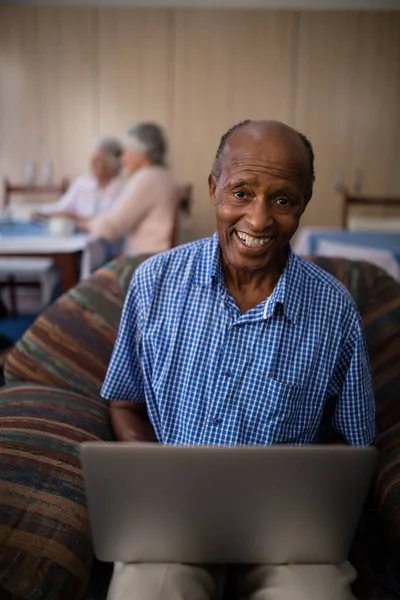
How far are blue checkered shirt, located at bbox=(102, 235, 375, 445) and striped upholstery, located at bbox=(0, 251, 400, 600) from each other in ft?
0.67

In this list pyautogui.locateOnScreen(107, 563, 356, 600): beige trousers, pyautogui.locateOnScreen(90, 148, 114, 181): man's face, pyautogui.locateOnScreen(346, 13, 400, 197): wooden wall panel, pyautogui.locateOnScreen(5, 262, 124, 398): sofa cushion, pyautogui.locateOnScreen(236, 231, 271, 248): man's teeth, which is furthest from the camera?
pyautogui.locateOnScreen(346, 13, 400, 197): wooden wall panel

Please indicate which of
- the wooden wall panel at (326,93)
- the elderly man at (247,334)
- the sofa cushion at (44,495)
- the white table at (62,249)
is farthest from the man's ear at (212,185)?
the wooden wall panel at (326,93)

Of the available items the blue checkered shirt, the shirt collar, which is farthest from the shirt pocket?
the shirt collar

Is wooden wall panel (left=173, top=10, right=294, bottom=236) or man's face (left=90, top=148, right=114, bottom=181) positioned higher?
wooden wall panel (left=173, top=10, right=294, bottom=236)

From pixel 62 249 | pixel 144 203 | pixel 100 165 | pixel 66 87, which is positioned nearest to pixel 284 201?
pixel 62 249

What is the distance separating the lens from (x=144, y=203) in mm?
2766

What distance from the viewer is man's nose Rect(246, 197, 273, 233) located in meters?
0.91

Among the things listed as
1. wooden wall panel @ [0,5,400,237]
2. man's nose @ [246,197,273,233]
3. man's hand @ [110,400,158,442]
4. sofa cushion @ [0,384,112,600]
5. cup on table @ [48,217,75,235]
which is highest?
wooden wall panel @ [0,5,400,237]

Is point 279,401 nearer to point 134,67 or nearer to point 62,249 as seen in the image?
point 62,249

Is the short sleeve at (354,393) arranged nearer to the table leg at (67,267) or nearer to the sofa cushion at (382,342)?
the sofa cushion at (382,342)

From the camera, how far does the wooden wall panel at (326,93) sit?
5023 millimetres

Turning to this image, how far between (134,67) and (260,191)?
469 centimetres

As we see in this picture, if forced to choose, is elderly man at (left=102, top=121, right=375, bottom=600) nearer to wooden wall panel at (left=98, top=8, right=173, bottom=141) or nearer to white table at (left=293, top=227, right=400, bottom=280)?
white table at (left=293, top=227, right=400, bottom=280)

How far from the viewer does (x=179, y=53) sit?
16.7 feet
